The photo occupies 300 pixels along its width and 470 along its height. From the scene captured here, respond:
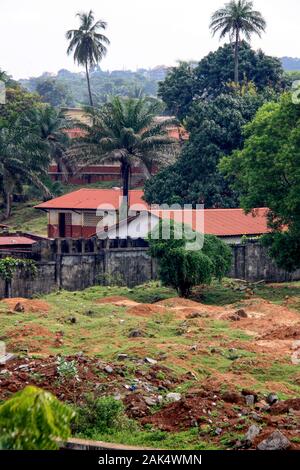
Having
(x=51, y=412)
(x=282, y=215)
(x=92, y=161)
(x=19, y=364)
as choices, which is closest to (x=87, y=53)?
(x=92, y=161)

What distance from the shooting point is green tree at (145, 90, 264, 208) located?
48219 mm

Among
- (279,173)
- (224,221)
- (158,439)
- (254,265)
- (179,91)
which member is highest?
(179,91)

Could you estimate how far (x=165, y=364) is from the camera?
19.1 m

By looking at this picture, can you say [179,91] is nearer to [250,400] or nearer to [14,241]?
[14,241]

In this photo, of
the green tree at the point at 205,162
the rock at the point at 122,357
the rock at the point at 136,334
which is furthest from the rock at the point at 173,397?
the green tree at the point at 205,162

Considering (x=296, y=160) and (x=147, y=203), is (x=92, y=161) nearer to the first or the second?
(x=147, y=203)

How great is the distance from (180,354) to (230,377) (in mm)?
2072

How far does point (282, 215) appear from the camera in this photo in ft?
108

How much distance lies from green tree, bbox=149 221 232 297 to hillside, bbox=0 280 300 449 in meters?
1.76

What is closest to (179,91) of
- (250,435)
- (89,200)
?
(89,200)

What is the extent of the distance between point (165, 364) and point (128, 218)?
2157cm

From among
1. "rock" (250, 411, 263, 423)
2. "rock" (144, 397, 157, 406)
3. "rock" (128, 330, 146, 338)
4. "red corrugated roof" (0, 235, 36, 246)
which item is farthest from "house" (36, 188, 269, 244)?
"rock" (250, 411, 263, 423)

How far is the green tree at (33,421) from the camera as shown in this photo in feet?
25.1

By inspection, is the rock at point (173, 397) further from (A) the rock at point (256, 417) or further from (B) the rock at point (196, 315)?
(B) the rock at point (196, 315)
